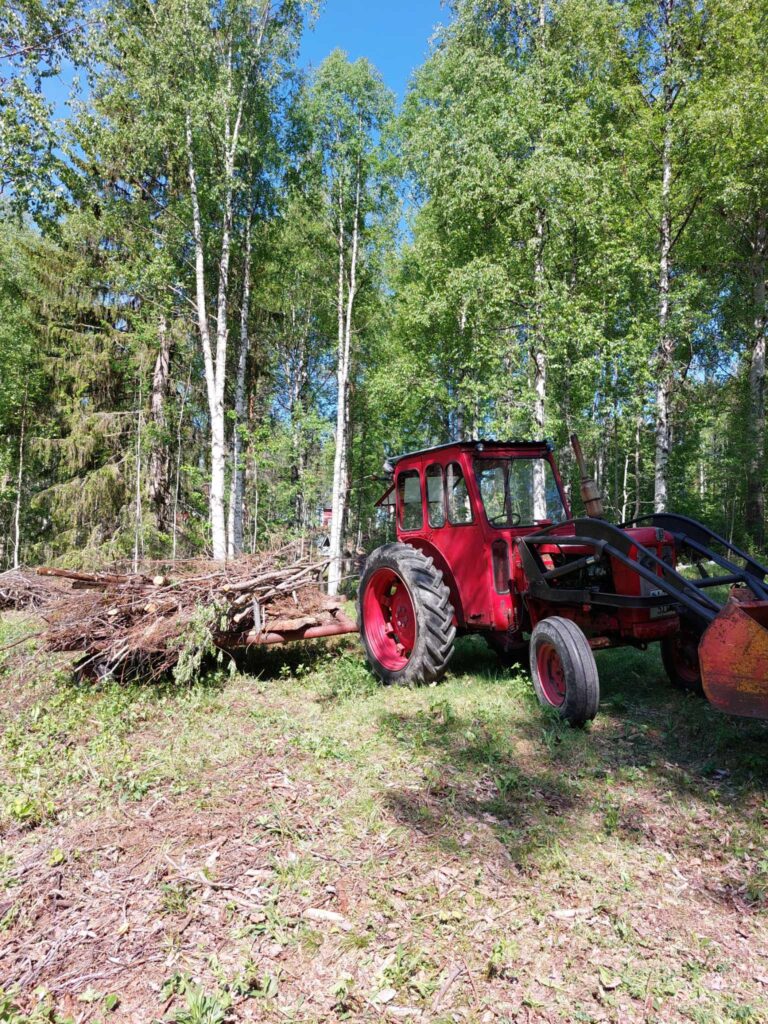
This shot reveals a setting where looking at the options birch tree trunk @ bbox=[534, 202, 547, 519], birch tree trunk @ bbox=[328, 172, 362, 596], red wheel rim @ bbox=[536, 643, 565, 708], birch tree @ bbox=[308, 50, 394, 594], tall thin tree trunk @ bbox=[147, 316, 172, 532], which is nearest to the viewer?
red wheel rim @ bbox=[536, 643, 565, 708]

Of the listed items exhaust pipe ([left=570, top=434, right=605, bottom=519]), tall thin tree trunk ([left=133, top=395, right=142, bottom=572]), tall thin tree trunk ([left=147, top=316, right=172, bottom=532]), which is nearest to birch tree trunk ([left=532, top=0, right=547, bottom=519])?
exhaust pipe ([left=570, top=434, right=605, bottom=519])

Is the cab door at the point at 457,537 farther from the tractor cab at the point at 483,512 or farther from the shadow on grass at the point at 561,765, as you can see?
the shadow on grass at the point at 561,765

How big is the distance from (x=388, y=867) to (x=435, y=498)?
3650 millimetres

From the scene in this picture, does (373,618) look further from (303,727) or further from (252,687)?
(303,727)

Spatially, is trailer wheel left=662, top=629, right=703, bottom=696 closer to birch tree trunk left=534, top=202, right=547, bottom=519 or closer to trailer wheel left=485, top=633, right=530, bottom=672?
trailer wheel left=485, top=633, right=530, bottom=672

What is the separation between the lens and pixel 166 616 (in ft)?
18.1

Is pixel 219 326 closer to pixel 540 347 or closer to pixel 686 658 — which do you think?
pixel 540 347

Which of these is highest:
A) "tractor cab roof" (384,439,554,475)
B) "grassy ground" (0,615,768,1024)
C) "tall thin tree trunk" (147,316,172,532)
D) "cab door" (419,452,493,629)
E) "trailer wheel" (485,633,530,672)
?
"tall thin tree trunk" (147,316,172,532)

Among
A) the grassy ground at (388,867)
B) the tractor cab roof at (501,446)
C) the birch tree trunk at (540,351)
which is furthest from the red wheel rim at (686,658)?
the birch tree trunk at (540,351)

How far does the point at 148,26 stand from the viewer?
39.6 ft

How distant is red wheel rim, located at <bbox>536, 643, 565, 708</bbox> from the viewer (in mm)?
4562

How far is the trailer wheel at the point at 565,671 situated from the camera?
4.16 metres

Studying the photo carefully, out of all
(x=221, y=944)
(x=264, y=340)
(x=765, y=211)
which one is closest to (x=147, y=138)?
(x=264, y=340)

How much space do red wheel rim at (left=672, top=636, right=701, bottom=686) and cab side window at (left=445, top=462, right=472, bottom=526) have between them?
2212 mm
